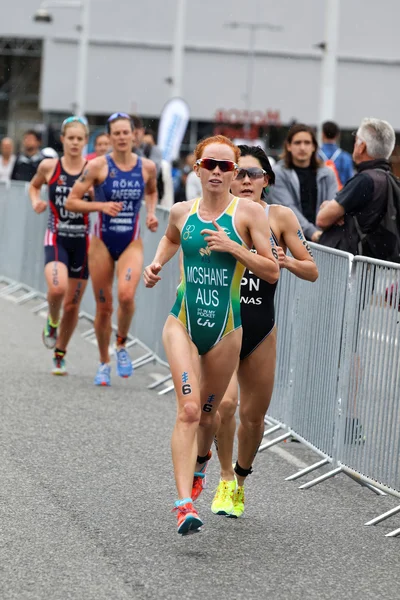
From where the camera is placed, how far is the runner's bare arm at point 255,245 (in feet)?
22.9

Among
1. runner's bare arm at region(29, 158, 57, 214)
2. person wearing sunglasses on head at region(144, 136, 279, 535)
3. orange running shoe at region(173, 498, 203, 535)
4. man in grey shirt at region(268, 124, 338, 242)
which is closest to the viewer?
orange running shoe at region(173, 498, 203, 535)

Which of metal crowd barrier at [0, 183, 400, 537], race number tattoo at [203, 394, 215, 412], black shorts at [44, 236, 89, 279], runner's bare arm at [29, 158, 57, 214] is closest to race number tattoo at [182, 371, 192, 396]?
race number tattoo at [203, 394, 215, 412]

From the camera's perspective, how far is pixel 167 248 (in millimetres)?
7617

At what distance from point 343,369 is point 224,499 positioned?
4.23ft

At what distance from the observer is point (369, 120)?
998 cm

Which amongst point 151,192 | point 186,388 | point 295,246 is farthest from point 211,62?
point 186,388

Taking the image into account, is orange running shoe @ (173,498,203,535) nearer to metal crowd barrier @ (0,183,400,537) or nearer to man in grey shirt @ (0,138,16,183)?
metal crowd barrier @ (0,183,400,537)

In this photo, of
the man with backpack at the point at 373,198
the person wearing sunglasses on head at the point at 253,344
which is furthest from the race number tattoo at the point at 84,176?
the person wearing sunglasses on head at the point at 253,344

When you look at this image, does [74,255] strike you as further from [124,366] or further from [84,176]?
[124,366]

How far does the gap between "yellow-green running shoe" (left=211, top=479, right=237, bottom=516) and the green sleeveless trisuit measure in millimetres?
898

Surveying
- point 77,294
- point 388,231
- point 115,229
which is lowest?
point 77,294

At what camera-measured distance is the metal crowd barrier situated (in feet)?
26.0

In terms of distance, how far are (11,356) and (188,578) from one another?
7771mm

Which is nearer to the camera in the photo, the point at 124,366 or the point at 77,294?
the point at 124,366
